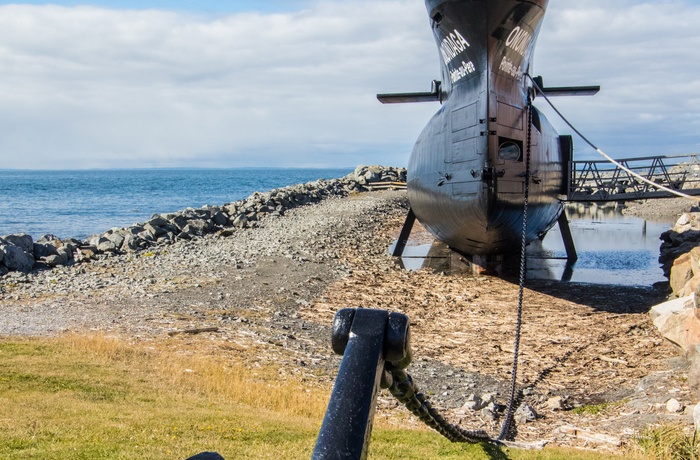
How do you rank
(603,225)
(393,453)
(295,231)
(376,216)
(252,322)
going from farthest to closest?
1. (603,225)
2. (376,216)
3. (295,231)
4. (252,322)
5. (393,453)


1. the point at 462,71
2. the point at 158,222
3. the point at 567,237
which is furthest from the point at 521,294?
the point at 158,222

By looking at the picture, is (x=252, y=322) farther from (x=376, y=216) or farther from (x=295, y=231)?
A: (x=376, y=216)

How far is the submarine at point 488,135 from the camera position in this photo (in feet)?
45.6

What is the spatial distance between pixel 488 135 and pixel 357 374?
12073 millimetres

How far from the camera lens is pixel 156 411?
20.8 ft

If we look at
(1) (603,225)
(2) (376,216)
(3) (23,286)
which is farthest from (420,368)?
(1) (603,225)

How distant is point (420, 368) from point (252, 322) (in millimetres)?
3408

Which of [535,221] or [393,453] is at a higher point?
[535,221]

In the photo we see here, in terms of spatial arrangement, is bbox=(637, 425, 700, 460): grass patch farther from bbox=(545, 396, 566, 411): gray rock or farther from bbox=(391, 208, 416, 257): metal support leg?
bbox=(391, 208, 416, 257): metal support leg

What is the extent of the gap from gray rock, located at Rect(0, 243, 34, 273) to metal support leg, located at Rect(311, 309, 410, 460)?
16.2m

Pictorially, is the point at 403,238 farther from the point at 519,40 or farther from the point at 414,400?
the point at 414,400

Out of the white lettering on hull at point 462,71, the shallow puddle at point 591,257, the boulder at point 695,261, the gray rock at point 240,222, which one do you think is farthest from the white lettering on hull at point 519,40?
the gray rock at point 240,222

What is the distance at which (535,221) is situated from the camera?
16.0 metres

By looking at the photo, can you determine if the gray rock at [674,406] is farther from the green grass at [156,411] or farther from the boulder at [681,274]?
the boulder at [681,274]
